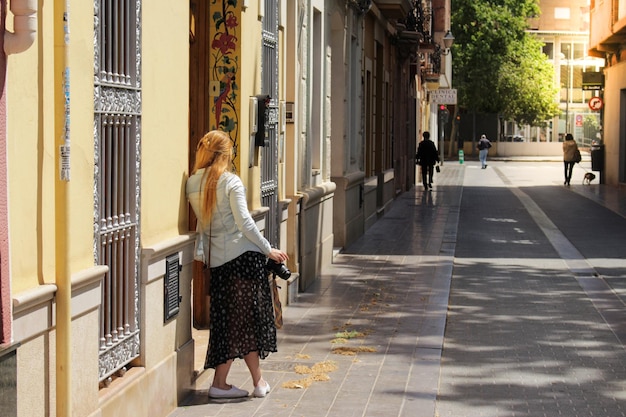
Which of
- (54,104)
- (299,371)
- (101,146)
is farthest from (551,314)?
(54,104)

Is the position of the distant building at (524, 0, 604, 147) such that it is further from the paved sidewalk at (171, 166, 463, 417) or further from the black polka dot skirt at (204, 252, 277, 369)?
the black polka dot skirt at (204, 252, 277, 369)

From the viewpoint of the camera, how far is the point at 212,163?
7.59 m

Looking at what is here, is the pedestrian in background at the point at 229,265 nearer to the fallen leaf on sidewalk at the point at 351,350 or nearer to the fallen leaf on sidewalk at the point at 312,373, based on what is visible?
the fallen leaf on sidewalk at the point at 312,373

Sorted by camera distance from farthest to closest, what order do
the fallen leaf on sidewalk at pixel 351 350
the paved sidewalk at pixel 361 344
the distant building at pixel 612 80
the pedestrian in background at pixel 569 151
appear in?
the pedestrian in background at pixel 569 151, the distant building at pixel 612 80, the fallen leaf on sidewalk at pixel 351 350, the paved sidewalk at pixel 361 344

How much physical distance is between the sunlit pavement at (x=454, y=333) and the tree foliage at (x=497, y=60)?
49348 mm

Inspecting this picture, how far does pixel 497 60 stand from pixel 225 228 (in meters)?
64.2

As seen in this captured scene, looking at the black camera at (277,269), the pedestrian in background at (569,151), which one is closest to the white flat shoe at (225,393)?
the black camera at (277,269)

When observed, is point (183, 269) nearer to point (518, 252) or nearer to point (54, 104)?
point (54, 104)

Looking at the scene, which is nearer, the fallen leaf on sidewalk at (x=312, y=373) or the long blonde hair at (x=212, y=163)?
the long blonde hair at (x=212, y=163)

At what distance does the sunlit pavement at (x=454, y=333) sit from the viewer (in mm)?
7836

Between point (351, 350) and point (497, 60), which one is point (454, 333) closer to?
point (351, 350)

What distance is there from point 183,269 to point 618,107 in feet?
105

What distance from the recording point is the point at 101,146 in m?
6.16

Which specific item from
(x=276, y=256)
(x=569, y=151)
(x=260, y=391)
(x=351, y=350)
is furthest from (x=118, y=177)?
(x=569, y=151)
